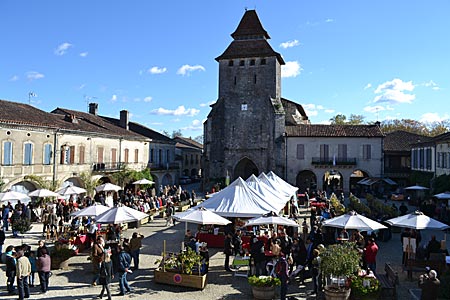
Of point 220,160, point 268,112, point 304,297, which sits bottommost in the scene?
point 304,297

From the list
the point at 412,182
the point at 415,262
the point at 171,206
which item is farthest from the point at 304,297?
the point at 412,182

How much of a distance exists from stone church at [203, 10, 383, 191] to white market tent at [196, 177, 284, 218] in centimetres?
2406

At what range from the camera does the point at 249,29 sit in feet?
141

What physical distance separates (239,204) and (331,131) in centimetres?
2759

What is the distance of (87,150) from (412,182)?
29.6 meters

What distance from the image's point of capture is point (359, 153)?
3934 cm

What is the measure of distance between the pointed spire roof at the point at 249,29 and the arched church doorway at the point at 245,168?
46.5 feet

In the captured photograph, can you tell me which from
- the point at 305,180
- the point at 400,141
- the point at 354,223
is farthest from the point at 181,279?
the point at 400,141

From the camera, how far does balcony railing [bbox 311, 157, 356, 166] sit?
128 ft

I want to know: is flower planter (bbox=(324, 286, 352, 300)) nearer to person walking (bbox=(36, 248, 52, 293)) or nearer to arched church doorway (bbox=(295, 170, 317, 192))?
person walking (bbox=(36, 248, 52, 293))

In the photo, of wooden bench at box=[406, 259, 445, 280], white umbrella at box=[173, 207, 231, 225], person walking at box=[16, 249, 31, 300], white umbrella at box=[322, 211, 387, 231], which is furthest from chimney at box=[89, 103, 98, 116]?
wooden bench at box=[406, 259, 445, 280]

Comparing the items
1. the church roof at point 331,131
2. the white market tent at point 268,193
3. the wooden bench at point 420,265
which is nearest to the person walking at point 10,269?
the white market tent at point 268,193

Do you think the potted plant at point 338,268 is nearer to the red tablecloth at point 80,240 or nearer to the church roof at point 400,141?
the red tablecloth at point 80,240

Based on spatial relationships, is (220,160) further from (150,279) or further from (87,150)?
(150,279)
